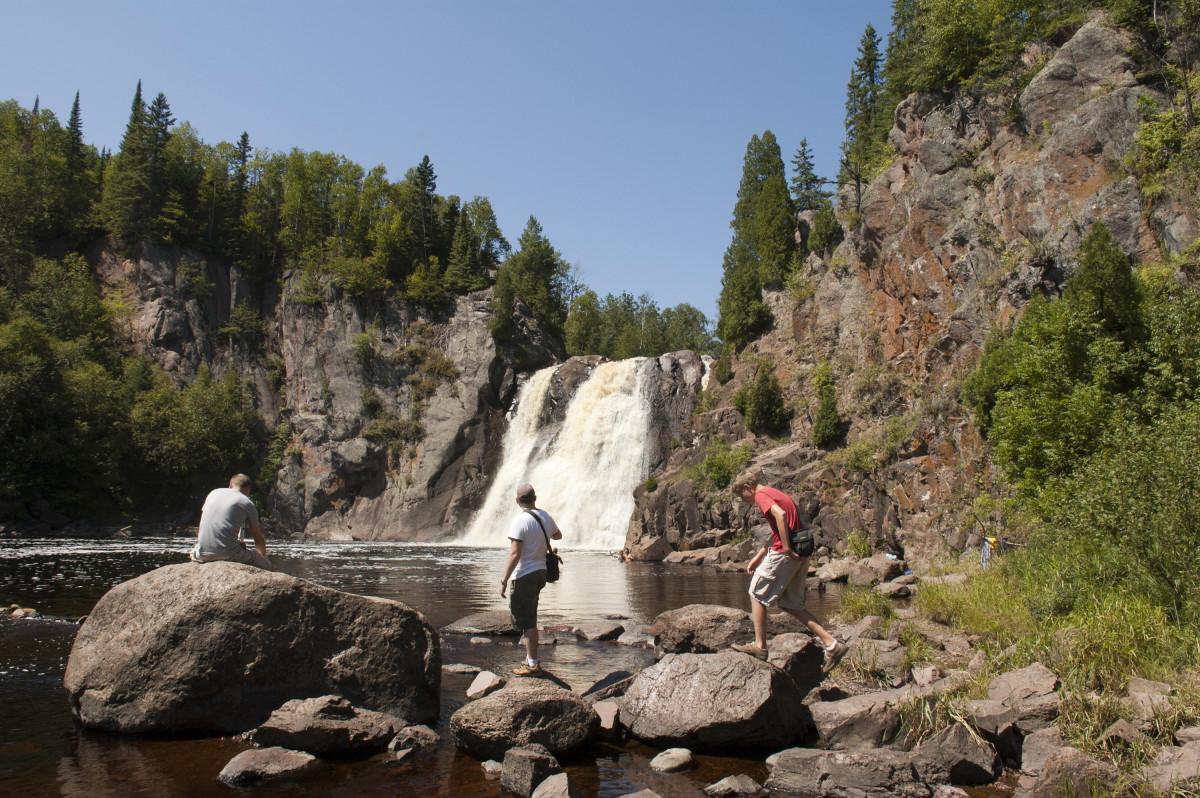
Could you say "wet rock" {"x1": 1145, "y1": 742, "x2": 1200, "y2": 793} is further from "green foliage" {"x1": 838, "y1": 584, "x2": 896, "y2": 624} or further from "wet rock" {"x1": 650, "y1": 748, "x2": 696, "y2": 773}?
"green foliage" {"x1": 838, "y1": 584, "x2": 896, "y2": 624}

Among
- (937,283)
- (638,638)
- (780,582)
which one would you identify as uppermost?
(937,283)

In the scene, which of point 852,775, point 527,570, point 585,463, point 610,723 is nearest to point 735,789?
point 852,775

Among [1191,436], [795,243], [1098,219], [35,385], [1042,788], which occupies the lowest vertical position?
[1042,788]

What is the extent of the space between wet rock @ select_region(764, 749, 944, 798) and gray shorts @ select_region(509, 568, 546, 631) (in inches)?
134

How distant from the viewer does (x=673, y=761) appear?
6.55 metres

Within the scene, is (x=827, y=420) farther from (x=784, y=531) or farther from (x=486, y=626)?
(x=784, y=531)

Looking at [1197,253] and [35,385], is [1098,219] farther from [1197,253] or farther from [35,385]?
[35,385]

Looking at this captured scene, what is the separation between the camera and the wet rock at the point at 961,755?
6.06m

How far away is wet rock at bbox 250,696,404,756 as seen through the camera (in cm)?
643

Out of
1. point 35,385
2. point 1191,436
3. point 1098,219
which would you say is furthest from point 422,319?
point 1191,436

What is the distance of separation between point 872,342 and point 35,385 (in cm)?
4913

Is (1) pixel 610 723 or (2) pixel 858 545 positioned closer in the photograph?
(1) pixel 610 723

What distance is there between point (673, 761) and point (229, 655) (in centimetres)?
449

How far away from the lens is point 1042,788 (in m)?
5.43
